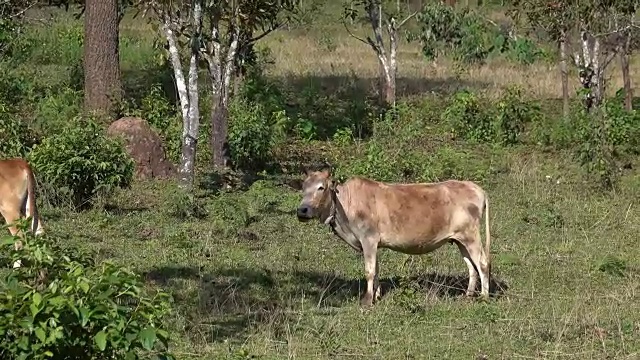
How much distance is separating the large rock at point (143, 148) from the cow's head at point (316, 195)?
694cm

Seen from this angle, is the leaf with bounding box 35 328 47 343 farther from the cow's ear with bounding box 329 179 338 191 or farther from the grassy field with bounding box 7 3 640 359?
the cow's ear with bounding box 329 179 338 191

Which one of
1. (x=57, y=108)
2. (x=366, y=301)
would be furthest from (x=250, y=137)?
(x=366, y=301)

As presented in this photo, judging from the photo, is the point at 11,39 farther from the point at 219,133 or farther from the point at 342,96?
the point at 219,133

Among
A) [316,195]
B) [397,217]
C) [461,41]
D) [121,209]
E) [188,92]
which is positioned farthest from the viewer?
[461,41]

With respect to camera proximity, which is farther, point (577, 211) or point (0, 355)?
point (577, 211)

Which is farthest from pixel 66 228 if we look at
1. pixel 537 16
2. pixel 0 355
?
pixel 537 16

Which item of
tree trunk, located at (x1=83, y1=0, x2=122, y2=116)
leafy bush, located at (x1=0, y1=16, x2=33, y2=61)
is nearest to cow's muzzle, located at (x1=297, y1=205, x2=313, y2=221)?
tree trunk, located at (x1=83, y1=0, x2=122, y2=116)

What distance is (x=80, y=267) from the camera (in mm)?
6402

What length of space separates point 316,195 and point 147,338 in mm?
4909

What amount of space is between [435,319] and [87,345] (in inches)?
172

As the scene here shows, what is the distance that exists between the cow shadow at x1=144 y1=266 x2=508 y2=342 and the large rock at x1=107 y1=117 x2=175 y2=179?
583 cm

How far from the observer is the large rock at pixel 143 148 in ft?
57.8

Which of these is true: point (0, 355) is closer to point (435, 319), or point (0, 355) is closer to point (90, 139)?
point (435, 319)

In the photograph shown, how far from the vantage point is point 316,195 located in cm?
1097
